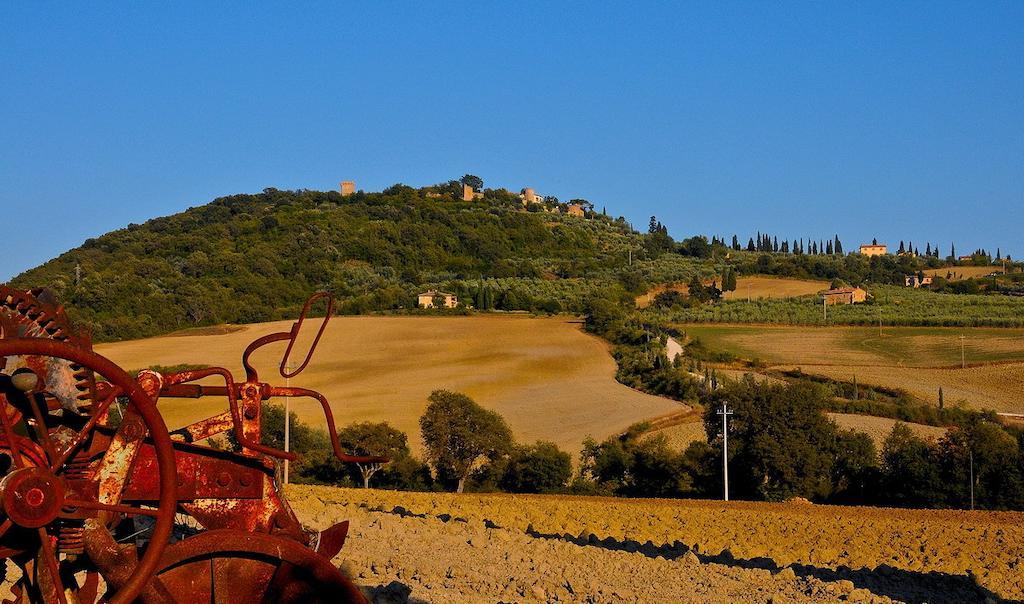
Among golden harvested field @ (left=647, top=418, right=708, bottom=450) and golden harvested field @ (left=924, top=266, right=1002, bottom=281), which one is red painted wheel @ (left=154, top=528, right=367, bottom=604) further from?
golden harvested field @ (left=924, top=266, right=1002, bottom=281)

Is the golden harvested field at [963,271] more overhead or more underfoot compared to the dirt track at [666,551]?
more overhead

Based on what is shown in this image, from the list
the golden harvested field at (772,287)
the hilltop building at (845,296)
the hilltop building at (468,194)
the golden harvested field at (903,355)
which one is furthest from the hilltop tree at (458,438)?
the hilltop building at (468,194)

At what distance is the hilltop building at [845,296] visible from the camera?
357ft

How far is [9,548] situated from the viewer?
17.6ft

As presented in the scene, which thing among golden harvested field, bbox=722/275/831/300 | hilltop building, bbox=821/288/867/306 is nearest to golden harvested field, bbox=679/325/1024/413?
hilltop building, bbox=821/288/867/306

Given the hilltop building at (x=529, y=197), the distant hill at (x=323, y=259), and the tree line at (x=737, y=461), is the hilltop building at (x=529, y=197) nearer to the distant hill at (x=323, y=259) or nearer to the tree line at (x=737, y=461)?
the distant hill at (x=323, y=259)

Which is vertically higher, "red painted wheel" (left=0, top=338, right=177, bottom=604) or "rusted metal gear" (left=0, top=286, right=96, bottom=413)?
"rusted metal gear" (left=0, top=286, right=96, bottom=413)

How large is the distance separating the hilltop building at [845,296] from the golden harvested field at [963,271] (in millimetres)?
34415

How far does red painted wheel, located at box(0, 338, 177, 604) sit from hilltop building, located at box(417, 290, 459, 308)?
8974cm

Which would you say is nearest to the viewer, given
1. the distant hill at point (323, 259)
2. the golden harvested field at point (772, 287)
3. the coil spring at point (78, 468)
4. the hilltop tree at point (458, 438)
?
the coil spring at point (78, 468)

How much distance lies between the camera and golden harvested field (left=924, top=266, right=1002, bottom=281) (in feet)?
472

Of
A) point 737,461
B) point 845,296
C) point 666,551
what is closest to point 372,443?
point 737,461

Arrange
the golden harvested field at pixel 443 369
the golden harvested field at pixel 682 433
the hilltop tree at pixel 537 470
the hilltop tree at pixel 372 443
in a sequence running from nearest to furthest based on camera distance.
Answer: the hilltop tree at pixel 537 470
the hilltop tree at pixel 372 443
the golden harvested field at pixel 682 433
the golden harvested field at pixel 443 369

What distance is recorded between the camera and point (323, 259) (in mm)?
118625
